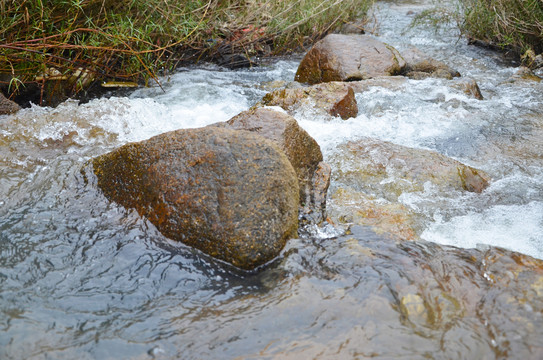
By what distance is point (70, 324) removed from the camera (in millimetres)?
2160

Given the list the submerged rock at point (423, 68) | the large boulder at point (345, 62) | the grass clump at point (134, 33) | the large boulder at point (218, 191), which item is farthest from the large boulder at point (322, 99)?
the large boulder at point (218, 191)

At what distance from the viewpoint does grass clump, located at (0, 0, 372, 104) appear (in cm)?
483

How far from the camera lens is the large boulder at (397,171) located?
12.6 feet

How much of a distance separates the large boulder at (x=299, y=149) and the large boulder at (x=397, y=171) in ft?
1.55

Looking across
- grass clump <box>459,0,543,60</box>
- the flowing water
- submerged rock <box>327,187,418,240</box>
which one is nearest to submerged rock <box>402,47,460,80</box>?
grass clump <box>459,0,543,60</box>

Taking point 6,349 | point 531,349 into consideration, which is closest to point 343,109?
point 531,349

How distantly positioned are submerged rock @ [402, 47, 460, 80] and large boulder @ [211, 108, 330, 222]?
3887 millimetres

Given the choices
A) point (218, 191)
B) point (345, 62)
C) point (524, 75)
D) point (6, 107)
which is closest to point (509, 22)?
point (524, 75)

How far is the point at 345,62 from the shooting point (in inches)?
258

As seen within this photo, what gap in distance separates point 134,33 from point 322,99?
251 cm

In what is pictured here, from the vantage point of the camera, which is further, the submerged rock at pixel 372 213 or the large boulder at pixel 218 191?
the submerged rock at pixel 372 213

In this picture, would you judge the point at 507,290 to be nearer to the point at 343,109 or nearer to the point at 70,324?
the point at 70,324

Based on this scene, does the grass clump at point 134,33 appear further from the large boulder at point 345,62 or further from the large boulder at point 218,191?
the large boulder at point 218,191

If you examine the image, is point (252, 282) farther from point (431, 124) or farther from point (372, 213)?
point (431, 124)
